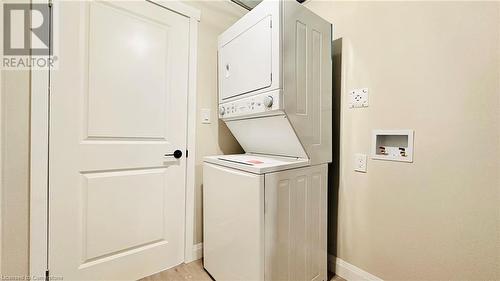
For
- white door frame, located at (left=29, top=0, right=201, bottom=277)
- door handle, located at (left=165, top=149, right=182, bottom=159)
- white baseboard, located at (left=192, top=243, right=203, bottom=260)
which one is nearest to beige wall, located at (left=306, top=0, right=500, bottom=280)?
white baseboard, located at (left=192, top=243, right=203, bottom=260)

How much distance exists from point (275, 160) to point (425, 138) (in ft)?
2.91

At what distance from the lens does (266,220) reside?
118 centimetres

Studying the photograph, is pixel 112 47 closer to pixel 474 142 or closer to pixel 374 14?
pixel 374 14

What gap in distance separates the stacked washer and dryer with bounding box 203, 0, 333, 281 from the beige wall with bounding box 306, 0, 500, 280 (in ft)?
0.74

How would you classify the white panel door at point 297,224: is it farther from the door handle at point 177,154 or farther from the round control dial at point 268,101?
the door handle at point 177,154

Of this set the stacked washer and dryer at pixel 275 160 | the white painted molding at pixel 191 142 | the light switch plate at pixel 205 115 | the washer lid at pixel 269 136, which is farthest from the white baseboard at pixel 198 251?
the light switch plate at pixel 205 115

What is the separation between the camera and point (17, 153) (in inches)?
46.2

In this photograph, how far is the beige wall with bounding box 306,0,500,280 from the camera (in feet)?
3.46

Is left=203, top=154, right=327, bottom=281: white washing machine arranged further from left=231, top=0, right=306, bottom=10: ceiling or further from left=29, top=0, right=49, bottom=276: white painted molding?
left=231, top=0, right=306, bottom=10: ceiling

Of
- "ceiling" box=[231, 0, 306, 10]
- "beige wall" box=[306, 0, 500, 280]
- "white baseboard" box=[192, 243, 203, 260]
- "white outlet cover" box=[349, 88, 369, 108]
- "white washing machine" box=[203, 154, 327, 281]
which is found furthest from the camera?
"ceiling" box=[231, 0, 306, 10]

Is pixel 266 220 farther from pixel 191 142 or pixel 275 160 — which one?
pixel 191 142

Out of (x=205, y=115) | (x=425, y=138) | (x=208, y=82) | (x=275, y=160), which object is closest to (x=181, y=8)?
(x=208, y=82)

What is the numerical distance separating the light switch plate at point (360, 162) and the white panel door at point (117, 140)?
134cm

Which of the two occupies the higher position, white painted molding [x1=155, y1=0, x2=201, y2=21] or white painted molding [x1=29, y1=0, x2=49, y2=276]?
white painted molding [x1=155, y1=0, x2=201, y2=21]
